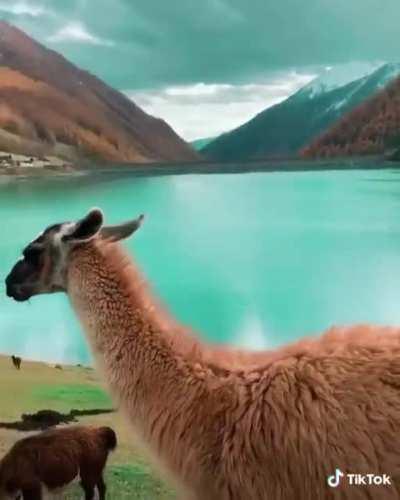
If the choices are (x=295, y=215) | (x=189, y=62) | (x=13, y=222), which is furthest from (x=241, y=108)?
(x=13, y=222)

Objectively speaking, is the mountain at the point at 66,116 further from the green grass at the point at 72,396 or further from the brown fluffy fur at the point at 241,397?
the brown fluffy fur at the point at 241,397

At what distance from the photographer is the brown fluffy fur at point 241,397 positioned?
154 cm

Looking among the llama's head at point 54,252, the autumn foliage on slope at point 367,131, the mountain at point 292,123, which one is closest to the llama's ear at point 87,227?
the llama's head at point 54,252

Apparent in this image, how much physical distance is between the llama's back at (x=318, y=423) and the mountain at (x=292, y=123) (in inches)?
54.4

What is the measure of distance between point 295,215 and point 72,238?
1.03 metres

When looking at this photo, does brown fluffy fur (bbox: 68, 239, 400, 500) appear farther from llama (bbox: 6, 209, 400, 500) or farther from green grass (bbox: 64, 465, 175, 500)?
green grass (bbox: 64, 465, 175, 500)

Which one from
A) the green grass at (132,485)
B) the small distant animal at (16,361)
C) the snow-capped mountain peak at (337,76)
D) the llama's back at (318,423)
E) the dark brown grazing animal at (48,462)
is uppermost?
the snow-capped mountain peak at (337,76)

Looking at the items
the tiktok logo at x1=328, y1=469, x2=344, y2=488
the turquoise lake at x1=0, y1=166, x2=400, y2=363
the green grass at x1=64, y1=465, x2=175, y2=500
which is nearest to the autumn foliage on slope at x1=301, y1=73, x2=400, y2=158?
the turquoise lake at x1=0, y1=166, x2=400, y2=363

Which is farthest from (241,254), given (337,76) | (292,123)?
(337,76)

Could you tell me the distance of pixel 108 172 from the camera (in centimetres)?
285

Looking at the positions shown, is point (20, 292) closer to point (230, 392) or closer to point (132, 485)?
point (230, 392)

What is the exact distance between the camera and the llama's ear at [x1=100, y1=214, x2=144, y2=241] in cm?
182

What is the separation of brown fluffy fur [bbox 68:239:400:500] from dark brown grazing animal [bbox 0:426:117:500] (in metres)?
0.52

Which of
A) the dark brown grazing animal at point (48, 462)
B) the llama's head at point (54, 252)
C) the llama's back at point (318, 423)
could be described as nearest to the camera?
the llama's back at point (318, 423)
